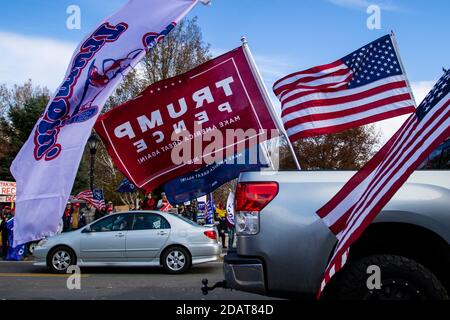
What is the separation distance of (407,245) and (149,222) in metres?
8.28

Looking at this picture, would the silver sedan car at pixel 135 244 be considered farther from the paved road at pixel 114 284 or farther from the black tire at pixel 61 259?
the paved road at pixel 114 284

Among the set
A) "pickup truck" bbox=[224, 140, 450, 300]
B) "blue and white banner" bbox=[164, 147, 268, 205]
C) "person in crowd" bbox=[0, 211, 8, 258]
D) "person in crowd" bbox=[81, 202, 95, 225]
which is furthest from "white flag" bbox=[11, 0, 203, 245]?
"person in crowd" bbox=[81, 202, 95, 225]

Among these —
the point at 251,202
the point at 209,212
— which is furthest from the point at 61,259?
the point at 209,212

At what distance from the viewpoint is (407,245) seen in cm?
456

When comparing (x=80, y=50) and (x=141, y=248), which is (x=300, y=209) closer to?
(x=80, y=50)

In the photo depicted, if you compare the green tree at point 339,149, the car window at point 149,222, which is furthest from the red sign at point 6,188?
the car window at point 149,222

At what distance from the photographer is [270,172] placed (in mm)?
4746

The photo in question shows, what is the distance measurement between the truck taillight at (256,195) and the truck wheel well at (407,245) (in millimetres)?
816

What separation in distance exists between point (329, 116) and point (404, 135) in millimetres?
4103

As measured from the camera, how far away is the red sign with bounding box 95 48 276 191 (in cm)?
771

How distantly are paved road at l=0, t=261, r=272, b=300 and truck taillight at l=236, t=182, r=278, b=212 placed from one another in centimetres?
351

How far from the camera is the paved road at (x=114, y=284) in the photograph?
8484 mm
